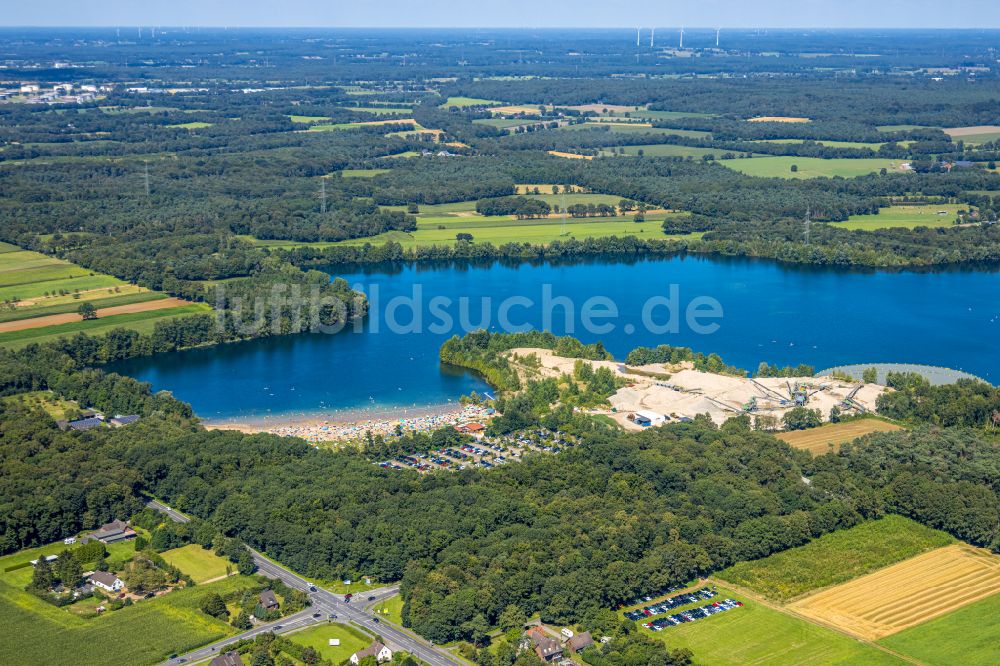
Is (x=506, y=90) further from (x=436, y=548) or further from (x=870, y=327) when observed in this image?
(x=436, y=548)

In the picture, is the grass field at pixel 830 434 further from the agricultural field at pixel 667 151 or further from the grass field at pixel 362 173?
the agricultural field at pixel 667 151

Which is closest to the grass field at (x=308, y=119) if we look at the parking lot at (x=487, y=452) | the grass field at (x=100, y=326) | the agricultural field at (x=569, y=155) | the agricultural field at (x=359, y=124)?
the agricultural field at (x=359, y=124)

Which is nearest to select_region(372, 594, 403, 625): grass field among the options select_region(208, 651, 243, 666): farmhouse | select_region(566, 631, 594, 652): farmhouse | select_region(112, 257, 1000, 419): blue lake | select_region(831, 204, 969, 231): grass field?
select_region(208, 651, 243, 666): farmhouse

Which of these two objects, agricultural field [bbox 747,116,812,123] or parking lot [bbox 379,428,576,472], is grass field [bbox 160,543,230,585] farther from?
agricultural field [bbox 747,116,812,123]

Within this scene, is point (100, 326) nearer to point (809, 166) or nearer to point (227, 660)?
point (227, 660)

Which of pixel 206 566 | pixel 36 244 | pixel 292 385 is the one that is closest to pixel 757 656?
pixel 206 566
